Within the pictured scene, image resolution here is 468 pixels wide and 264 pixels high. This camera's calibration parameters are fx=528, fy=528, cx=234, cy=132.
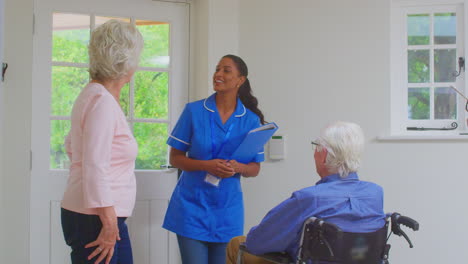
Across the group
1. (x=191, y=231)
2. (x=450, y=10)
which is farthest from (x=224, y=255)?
(x=450, y=10)

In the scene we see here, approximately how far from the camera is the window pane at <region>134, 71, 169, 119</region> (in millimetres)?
3361

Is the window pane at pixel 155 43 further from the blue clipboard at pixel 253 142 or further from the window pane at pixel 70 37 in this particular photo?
the blue clipboard at pixel 253 142

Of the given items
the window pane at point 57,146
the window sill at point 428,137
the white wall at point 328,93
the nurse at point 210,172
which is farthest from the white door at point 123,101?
the window sill at point 428,137

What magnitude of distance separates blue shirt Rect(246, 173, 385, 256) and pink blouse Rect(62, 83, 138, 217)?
58 cm

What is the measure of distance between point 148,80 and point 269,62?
0.80 meters

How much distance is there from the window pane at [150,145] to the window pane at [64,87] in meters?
0.43

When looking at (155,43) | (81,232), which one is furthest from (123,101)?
(81,232)

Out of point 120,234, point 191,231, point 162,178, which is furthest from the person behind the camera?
point 162,178

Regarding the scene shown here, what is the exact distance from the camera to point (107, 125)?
1.61 m

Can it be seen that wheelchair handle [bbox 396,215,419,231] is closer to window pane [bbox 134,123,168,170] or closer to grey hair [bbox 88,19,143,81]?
grey hair [bbox 88,19,143,81]

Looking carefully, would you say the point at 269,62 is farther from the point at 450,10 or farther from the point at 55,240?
the point at 55,240

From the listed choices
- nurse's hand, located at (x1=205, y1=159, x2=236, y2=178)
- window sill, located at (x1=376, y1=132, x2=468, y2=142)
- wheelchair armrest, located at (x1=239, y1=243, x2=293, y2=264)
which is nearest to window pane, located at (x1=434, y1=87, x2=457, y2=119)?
window sill, located at (x1=376, y1=132, x2=468, y2=142)

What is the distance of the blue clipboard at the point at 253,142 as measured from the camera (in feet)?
7.69

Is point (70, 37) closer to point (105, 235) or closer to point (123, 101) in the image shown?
point (123, 101)
